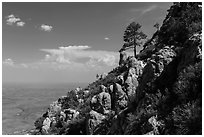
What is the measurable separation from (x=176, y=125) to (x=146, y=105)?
3.84 meters

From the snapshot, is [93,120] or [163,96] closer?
[163,96]

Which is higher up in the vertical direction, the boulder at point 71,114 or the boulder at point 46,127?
the boulder at point 71,114

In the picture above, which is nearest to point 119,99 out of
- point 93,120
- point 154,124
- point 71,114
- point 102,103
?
point 102,103

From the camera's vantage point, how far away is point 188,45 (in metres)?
15.0

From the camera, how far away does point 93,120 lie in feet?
78.2

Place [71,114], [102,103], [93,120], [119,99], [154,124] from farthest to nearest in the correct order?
1. [71,114]
2. [102,103]
3. [119,99]
4. [93,120]
5. [154,124]

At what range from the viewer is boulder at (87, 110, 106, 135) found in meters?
23.2

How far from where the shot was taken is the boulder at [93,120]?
2322 cm

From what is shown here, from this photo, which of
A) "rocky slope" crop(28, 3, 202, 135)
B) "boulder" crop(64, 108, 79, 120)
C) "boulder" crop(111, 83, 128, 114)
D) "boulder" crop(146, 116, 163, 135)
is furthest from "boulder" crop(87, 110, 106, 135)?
"boulder" crop(146, 116, 163, 135)

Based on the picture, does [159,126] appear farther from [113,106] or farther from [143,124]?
[113,106]

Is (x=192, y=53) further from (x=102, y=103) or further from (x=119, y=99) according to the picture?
(x=102, y=103)

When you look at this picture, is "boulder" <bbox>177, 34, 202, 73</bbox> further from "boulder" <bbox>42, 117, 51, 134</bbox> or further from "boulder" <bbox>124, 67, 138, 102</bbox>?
"boulder" <bbox>42, 117, 51, 134</bbox>

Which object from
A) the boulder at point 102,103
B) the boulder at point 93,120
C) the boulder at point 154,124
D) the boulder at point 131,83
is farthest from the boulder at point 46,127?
the boulder at point 154,124

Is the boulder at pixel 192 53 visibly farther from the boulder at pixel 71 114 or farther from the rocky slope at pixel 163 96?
the boulder at pixel 71 114
